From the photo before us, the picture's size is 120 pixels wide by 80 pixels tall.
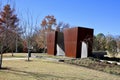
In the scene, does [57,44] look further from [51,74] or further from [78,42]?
[51,74]

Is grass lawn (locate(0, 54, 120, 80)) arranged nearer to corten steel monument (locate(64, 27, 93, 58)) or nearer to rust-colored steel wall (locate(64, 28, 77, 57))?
corten steel monument (locate(64, 27, 93, 58))

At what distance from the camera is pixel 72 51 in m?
28.4

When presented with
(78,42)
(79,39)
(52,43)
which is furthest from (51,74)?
(52,43)

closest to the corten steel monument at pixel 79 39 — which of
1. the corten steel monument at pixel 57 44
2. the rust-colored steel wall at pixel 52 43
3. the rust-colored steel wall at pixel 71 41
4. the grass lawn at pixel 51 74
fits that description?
the rust-colored steel wall at pixel 71 41

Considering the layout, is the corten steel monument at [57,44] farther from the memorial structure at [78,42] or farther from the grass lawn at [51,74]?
the grass lawn at [51,74]

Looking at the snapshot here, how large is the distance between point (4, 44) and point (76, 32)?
13809 millimetres

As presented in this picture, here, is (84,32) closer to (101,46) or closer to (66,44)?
(66,44)

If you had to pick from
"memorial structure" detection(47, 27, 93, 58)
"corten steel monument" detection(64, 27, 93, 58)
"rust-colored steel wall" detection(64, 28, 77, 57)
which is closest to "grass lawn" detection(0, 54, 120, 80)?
"memorial structure" detection(47, 27, 93, 58)

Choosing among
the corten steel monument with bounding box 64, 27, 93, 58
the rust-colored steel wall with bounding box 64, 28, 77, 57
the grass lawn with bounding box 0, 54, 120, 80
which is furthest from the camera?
the rust-colored steel wall with bounding box 64, 28, 77, 57

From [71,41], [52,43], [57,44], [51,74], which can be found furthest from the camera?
[52,43]

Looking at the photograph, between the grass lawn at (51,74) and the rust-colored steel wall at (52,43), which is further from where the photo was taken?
the rust-colored steel wall at (52,43)

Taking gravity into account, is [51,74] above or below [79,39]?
below

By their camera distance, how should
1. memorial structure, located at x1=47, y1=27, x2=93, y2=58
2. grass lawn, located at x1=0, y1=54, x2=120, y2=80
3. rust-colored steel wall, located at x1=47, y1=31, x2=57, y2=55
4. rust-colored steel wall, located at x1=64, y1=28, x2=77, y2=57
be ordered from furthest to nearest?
rust-colored steel wall, located at x1=47, y1=31, x2=57, y2=55 → rust-colored steel wall, located at x1=64, y1=28, x2=77, y2=57 → memorial structure, located at x1=47, y1=27, x2=93, y2=58 → grass lawn, located at x1=0, y1=54, x2=120, y2=80

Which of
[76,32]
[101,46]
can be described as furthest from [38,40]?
[76,32]
